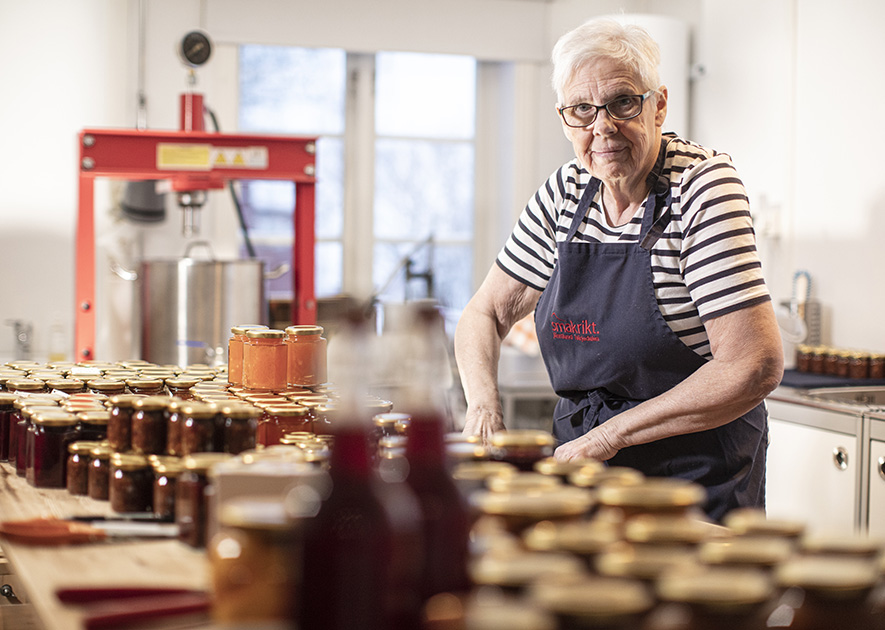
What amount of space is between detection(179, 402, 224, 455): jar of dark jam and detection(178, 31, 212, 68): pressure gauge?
2.50 metres

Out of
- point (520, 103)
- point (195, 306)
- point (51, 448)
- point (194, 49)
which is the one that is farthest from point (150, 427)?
point (520, 103)

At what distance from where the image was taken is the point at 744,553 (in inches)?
34.3

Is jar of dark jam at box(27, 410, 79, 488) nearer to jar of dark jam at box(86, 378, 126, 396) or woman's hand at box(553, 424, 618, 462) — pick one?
jar of dark jam at box(86, 378, 126, 396)

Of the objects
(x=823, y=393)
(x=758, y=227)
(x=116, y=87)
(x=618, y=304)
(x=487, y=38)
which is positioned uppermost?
(x=487, y=38)

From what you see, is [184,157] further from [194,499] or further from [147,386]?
[194,499]

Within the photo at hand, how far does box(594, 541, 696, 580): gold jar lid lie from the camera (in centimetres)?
83

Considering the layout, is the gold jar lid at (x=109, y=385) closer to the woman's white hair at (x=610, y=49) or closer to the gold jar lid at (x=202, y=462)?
the gold jar lid at (x=202, y=462)

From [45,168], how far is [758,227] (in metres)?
3.26

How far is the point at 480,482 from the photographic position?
109 centimetres

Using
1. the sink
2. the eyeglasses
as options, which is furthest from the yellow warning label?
the sink

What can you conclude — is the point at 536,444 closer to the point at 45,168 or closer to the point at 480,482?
the point at 480,482

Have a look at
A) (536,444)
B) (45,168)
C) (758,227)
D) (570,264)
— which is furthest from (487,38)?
(536,444)

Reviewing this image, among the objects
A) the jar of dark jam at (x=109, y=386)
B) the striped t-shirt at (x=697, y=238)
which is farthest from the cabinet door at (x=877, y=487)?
the jar of dark jam at (x=109, y=386)

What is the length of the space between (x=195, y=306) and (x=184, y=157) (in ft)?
1.65
